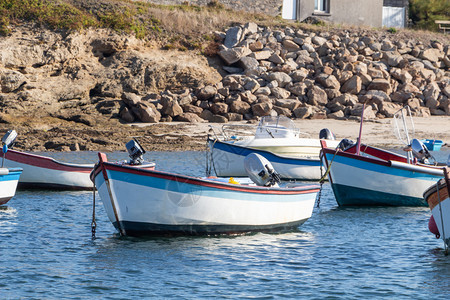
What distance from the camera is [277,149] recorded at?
22344 millimetres

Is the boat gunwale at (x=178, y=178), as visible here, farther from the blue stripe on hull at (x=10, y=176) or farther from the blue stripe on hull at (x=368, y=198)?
the blue stripe on hull at (x=368, y=198)

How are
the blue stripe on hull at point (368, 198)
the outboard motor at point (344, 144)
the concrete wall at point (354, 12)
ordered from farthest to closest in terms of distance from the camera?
1. the concrete wall at point (354, 12)
2. the outboard motor at point (344, 144)
3. the blue stripe on hull at point (368, 198)

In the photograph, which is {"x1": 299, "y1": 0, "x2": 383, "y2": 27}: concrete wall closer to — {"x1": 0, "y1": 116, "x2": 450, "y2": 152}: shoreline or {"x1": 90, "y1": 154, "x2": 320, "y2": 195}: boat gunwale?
{"x1": 0, "y1": 116, "x2": 450, "y2": 152}: shoreline

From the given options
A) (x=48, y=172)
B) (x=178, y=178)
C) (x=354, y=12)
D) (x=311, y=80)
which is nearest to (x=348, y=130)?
(x=311, y=80)

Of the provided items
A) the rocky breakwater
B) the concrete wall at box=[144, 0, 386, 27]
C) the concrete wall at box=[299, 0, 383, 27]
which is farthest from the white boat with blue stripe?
the concrete wall at box=[299, 0, 383, 27]

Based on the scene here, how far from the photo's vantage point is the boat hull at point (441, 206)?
1102cm


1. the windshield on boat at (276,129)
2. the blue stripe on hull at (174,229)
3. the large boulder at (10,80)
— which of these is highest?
the large boulder at (10,80)


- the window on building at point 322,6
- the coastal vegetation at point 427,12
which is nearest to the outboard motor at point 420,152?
the window on building at point 322,6

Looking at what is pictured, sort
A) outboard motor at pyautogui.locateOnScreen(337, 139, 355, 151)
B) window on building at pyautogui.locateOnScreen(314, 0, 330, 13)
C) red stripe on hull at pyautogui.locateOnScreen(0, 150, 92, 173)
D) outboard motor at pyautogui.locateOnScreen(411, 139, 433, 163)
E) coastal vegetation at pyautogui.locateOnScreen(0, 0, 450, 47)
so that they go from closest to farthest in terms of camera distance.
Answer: outboard motor at pyautogui.locateOnScreen(411, 139, 433, 163) → outboard motor at pyautogui.locateOnScreen(337, 139, 355, 151) → red stripe on hull at pyautogui.locateOnScreen(0, 150, 92, 173) → coastal vegetation at pyautogui.locateOnScreen(0, 0, 450, 47) → window on building at pyautogui.locateOnScreen(314, 0, 330, 13)

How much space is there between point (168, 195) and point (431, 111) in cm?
2495

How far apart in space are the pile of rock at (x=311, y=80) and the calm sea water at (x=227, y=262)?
16.8 metres

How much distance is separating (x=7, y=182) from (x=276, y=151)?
9.26 metres

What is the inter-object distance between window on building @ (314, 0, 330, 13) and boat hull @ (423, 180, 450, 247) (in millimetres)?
33410

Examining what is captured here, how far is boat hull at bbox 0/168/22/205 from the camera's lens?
15170 mm
